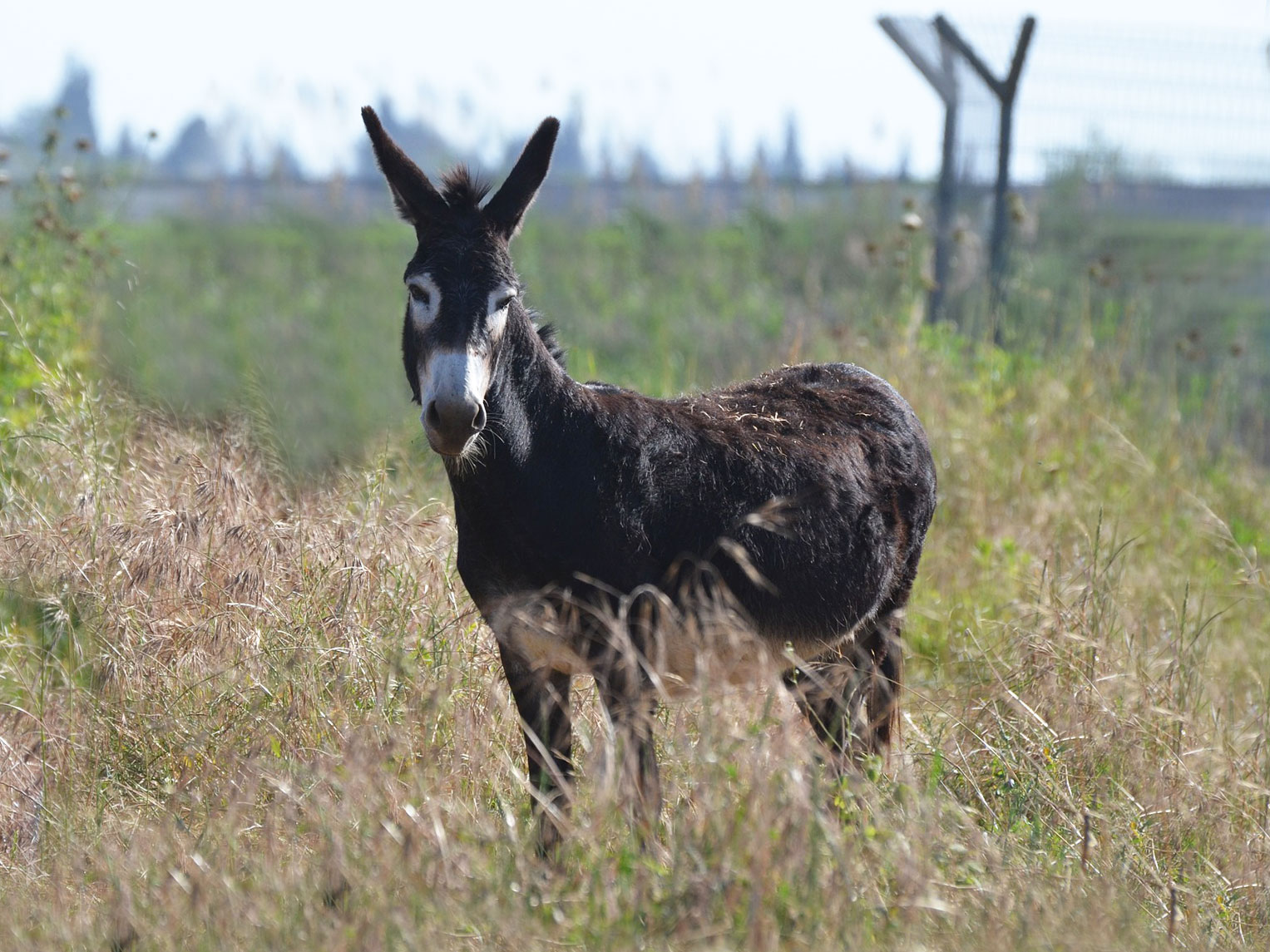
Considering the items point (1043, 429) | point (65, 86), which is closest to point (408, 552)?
point (1043, 429)

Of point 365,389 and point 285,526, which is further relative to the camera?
point 365,389

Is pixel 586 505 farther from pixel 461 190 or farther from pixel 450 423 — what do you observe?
pixel 461 190

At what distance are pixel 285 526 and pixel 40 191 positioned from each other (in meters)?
3.17

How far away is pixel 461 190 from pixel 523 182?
0.58 feet

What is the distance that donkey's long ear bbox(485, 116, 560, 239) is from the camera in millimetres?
3359

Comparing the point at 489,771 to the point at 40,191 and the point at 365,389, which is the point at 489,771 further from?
the point at 40,191

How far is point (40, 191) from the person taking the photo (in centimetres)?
620

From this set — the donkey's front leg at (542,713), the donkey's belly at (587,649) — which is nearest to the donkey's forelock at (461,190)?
the donkey's belly at (587,649)

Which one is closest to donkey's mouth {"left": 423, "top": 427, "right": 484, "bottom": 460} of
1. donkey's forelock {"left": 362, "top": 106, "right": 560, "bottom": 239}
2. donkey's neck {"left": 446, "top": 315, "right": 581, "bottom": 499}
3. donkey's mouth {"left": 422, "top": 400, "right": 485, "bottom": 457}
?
donkey's mouth {"left": 422, "top": 400, "right": 485, "bottom": 457}

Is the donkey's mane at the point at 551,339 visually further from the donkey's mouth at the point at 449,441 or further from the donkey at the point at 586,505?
the donkey's mouth at the point at 449,441

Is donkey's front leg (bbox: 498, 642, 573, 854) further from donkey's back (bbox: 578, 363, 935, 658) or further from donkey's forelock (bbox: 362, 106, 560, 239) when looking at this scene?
donkey's forelock (bbox: 362, 106, 560, 239)

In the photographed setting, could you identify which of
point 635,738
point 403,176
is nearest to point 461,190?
point 403,176

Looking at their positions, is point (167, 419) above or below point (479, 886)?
above

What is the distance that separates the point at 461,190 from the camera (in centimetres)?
333
